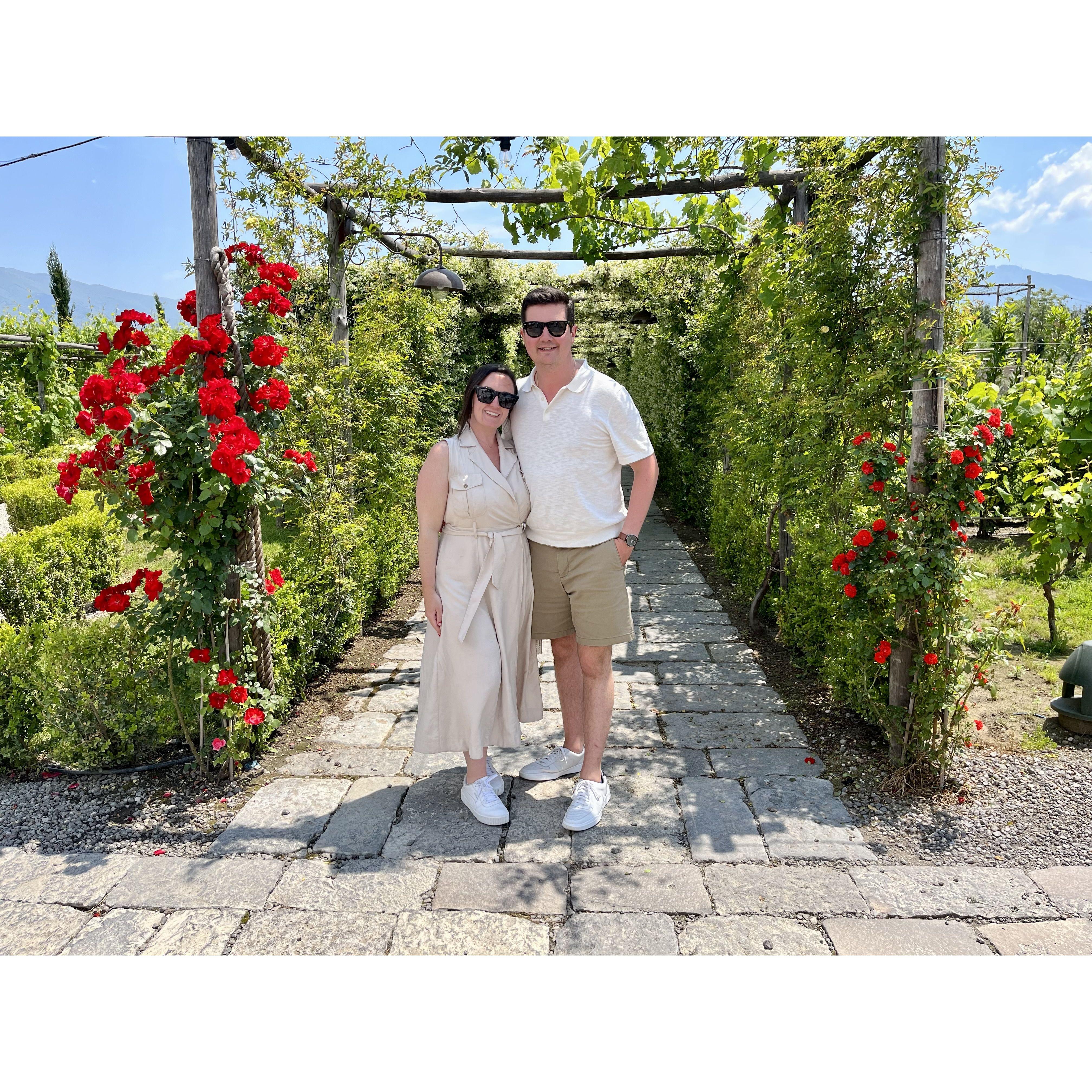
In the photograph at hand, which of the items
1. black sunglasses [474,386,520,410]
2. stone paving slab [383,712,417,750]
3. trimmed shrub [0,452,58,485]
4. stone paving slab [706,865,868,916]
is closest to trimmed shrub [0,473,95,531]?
trimmed shrub [0,452,58,485]

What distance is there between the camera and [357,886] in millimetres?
2307

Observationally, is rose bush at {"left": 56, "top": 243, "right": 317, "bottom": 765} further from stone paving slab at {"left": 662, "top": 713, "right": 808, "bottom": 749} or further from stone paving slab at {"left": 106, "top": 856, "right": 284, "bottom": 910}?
stone paving slab at {"left": 662, "top": 713, "right": 808, "bottom": 749}

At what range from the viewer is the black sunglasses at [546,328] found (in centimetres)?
255

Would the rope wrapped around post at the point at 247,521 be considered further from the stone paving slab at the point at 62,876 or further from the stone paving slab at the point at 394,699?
the stone paving slab at the point at 62,876

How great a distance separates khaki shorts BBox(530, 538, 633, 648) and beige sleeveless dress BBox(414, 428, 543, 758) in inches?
2.7

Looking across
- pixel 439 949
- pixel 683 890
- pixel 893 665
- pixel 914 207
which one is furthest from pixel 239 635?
pixel 914 207

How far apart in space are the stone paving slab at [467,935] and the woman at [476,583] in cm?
49

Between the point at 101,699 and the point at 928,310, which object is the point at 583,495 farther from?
the point at 101,699

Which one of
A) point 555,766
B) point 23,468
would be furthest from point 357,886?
point 23,468

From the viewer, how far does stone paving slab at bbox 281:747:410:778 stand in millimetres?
3027

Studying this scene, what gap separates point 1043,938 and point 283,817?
2.43 meters

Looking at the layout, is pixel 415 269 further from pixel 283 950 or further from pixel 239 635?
pixel 283 950

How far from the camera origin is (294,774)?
3.02 m

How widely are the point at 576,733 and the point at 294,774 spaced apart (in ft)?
3.82
